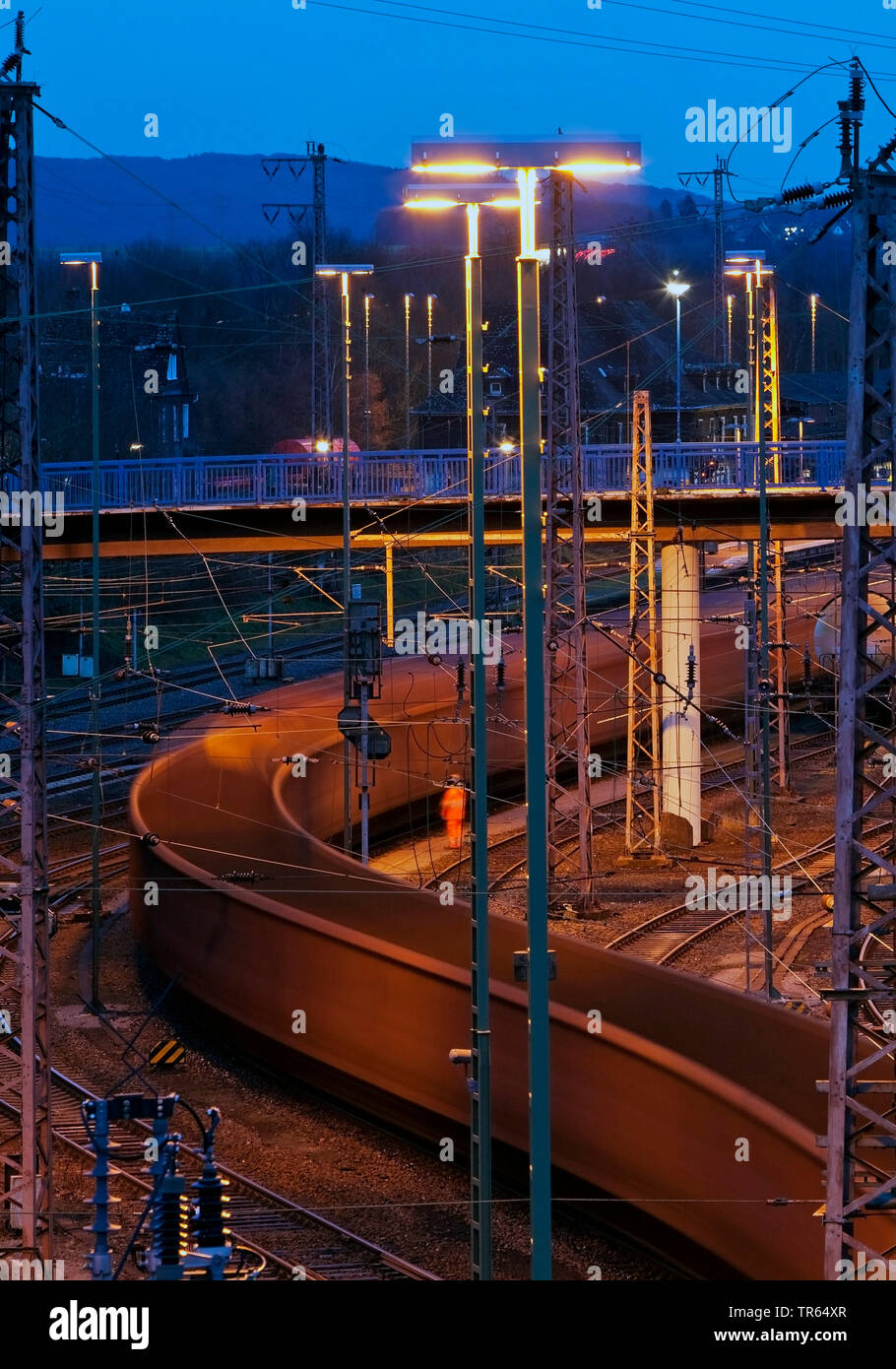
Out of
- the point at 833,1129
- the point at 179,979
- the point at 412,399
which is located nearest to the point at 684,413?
the point at 412,399

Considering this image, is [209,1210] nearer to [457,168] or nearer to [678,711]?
[457,168]

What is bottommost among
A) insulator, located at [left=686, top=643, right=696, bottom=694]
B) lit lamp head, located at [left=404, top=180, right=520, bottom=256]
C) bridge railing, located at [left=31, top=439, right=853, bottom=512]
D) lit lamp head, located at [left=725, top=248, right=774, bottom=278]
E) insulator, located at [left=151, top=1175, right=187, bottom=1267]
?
insulator, located at [left=151, top=1175, right=187, bottom=1267]

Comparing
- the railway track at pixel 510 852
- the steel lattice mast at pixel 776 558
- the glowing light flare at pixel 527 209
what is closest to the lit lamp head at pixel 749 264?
the steel lattice mast at pixel 776 558

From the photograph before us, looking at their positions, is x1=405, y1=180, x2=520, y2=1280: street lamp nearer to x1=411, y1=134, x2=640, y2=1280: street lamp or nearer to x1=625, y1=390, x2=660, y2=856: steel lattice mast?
x1=411, y1=134, x2=640, y2=1280: street lamp

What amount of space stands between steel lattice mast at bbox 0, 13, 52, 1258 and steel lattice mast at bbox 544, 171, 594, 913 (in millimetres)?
10074

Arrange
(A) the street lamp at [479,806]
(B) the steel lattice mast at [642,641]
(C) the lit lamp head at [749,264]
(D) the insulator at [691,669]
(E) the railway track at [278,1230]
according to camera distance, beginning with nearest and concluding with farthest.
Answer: (A) the street lamp at [479,806]
(E) the railway track at [278,1230]
(B) the steel lattice mast at [642,641]
(C) the lit lamp head at [749,264]
(D) the insulator at [691,669]

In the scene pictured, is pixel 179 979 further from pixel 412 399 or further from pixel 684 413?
pixel 412 399

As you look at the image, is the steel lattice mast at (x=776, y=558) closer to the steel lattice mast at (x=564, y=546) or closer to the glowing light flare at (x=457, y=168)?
the steel lattice mast at (x=564, y=546)

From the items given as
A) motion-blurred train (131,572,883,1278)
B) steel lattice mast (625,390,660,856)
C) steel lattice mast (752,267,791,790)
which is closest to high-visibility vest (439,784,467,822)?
steel lattice mast (625,390,660,856)

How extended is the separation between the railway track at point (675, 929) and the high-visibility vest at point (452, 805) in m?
5.19

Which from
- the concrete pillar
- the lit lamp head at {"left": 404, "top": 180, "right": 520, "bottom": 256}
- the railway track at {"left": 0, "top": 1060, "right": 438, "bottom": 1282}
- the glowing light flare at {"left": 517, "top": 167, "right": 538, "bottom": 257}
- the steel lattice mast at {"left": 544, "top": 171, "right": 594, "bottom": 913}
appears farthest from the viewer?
the concrete pillar

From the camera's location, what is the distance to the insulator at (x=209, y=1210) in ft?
25.2

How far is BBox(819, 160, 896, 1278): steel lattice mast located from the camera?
823cm

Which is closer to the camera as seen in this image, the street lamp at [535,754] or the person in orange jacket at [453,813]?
the street lamp at [535,754]
